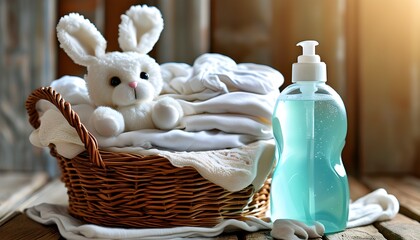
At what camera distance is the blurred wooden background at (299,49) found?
1699 millimetres

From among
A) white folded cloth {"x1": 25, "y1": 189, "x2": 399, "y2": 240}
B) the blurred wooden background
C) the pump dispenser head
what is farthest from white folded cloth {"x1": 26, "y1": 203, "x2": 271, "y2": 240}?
the blurred wooden background

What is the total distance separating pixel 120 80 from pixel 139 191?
0.66ft

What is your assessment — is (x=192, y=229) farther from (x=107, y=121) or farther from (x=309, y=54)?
(x=309, y=54)

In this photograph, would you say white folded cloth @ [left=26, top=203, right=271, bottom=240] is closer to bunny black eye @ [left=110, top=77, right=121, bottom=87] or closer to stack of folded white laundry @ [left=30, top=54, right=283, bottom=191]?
stack of folded white laundry @ [left=30, top=54, right=283, bottom=191]

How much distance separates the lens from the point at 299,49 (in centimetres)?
170

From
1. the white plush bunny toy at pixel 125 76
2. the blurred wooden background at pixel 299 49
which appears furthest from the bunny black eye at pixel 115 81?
the blurred wooden background at pixel 299 49

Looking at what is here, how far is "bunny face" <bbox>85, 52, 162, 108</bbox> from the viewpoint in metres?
1.04

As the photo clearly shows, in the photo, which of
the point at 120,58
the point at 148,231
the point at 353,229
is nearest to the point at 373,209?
the point at 353,229

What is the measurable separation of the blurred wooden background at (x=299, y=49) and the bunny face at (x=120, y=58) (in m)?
0.57

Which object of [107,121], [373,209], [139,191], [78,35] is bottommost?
[373,209]

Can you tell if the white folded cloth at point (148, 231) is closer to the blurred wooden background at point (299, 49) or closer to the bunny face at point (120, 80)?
the bunny face at point (120, 80)

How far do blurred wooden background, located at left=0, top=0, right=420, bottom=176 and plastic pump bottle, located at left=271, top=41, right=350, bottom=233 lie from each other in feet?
2.13

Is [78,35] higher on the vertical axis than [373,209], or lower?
higher

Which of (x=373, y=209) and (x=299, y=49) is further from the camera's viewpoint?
(x=299, y=49)
